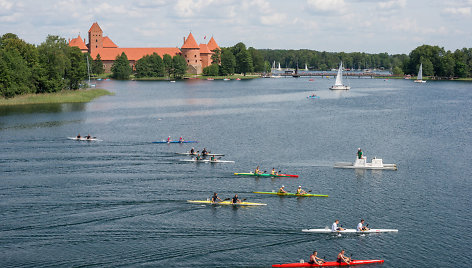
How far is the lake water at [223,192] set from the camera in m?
37.2

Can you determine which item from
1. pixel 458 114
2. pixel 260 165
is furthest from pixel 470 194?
pixel 458 114

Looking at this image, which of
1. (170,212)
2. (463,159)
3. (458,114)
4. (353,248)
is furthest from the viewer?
(458,114)

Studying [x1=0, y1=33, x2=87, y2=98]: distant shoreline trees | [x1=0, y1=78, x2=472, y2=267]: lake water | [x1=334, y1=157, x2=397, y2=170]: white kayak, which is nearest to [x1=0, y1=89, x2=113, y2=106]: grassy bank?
[x1=0, y1=33, x2=87, y2=98]: distant shoreline trees

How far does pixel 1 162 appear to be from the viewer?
198 feet

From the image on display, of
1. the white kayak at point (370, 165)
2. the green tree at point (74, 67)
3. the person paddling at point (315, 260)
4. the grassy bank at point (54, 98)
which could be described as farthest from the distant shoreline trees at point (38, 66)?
the person paddling at point (315, 260)

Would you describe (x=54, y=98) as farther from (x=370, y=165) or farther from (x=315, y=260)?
(x=315, y=260)

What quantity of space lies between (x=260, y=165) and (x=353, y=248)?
2441cm

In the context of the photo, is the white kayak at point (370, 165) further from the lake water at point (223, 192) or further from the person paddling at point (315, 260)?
the person paddling at point (315, 260)

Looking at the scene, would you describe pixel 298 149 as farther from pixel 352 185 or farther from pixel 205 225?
pixel 205 225

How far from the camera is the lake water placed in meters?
37.2

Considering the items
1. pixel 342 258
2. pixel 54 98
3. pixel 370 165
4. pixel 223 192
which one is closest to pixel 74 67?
pixel 54 98

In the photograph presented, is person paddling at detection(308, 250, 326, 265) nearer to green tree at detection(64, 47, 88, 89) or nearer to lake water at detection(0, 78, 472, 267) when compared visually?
lake water at detection(0, 78, 472, 267)

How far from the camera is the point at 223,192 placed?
5084 cm

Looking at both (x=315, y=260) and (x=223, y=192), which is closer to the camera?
(x=315, y=260)
